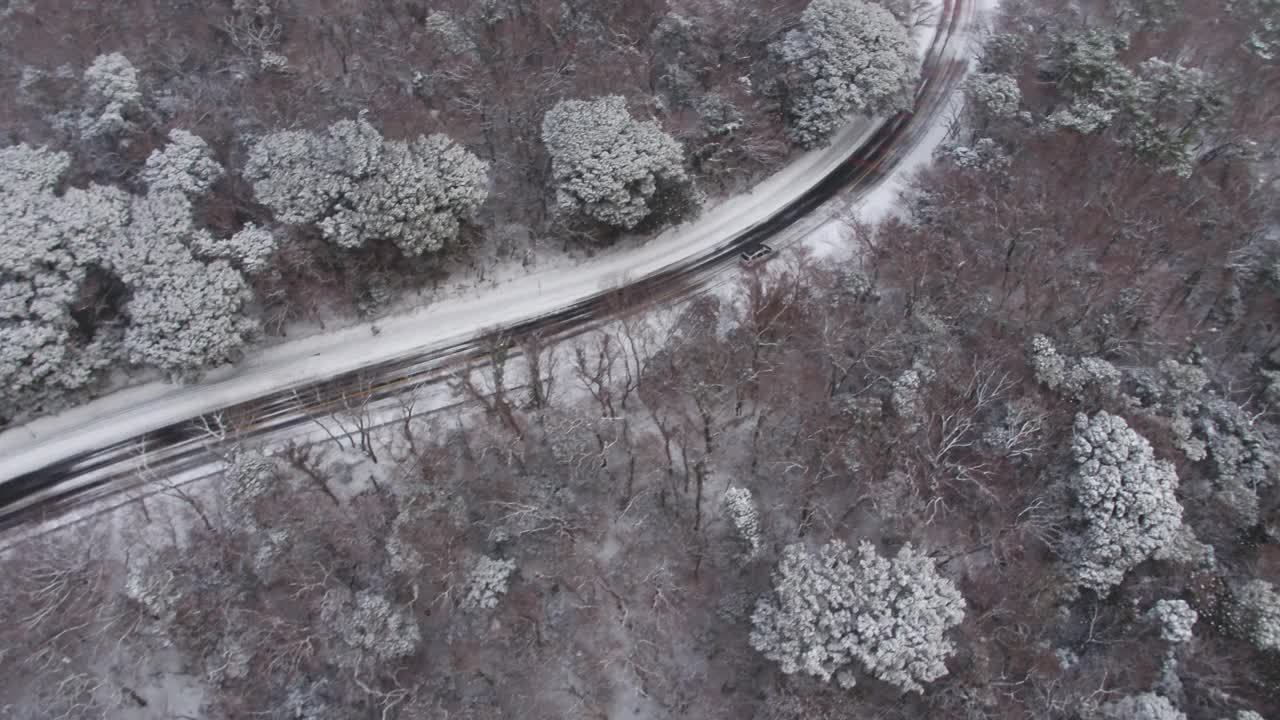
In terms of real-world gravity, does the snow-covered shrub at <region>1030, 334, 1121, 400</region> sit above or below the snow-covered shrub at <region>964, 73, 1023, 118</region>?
below

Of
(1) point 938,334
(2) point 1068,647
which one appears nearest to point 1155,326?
(1) point 938,334

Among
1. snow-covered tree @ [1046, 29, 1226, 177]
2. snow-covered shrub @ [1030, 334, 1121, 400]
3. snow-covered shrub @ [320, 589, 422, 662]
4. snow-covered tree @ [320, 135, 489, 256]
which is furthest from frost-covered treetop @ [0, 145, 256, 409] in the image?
snow-covered tree @ [1046, 29, 1226, 177]

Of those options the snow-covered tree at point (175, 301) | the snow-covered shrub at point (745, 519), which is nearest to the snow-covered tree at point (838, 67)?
the snow-covered shrub at point (745, 519)

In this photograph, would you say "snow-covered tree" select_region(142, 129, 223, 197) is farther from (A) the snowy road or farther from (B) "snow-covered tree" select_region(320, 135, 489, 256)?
(A) the snowy road

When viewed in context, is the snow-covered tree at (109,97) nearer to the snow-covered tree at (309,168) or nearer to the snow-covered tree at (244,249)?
the snow-covered tree at (309,168)

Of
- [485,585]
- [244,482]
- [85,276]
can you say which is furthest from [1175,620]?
[85,276]

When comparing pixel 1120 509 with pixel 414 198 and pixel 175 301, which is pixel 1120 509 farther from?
pixel 175 301

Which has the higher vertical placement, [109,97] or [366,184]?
[109,97]
